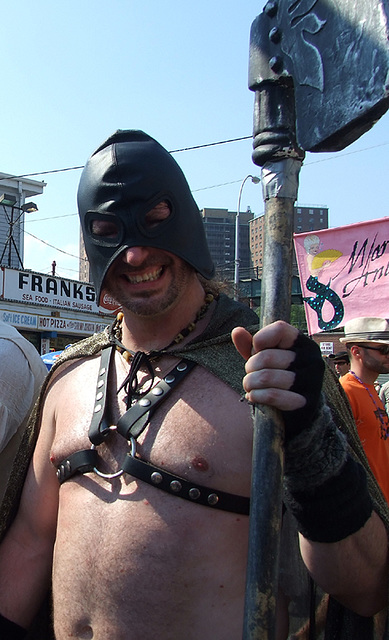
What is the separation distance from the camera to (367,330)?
4.45 metres

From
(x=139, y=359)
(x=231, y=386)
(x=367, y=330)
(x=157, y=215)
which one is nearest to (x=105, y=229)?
(x=157, y=215)

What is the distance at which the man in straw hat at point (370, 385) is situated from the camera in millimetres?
3707

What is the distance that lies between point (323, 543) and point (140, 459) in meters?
0.56

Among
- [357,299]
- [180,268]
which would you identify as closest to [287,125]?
[180,268]

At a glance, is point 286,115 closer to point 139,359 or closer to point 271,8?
point 271,8

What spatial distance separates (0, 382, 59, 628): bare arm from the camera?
76.1 inches

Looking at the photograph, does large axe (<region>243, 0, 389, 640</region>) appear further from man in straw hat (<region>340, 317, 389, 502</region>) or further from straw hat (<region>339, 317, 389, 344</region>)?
straw hat (<region>339, 317, 389, 344</region>)

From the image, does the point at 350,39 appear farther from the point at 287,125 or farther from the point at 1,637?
the point at 1,637

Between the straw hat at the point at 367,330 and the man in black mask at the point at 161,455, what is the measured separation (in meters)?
2.57

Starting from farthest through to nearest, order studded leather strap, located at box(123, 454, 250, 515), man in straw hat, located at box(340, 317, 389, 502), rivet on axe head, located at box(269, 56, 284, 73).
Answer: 1. man in straw hat, located at box(340, 317, 389, 502)
2. studded leather strap, located at box(123, 454, 250, 515)
3. rivet on axe head, located at box(269, 56, 284, 73)

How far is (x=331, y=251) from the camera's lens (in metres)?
5.34

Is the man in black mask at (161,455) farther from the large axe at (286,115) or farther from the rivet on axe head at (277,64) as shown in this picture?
the rivet on axe head at (277,64)

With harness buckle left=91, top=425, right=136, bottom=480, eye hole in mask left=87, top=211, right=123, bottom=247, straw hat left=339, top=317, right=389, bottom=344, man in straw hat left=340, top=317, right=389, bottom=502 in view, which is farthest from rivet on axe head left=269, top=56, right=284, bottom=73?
straw hat left=339, top=317, right=389, bottom=344

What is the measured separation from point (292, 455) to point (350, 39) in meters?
0.87
